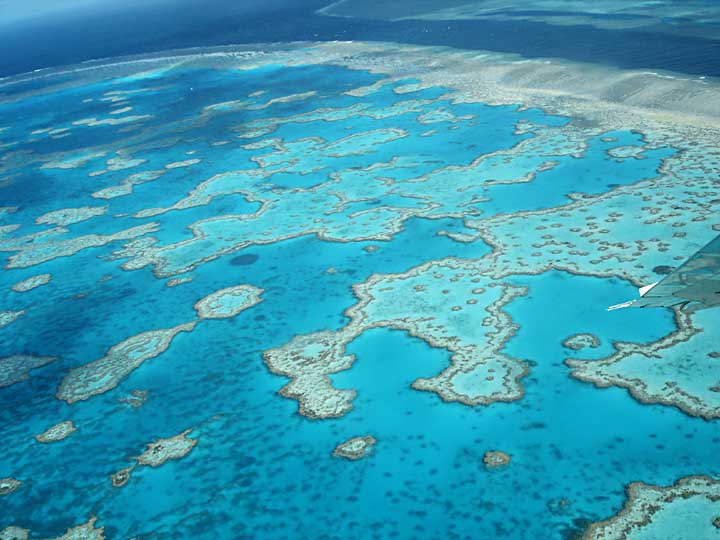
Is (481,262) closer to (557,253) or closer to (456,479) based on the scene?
(557,253)

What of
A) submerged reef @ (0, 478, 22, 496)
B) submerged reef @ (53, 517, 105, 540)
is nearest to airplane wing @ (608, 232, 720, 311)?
submerged reef @ (53, 517, 105, 540)

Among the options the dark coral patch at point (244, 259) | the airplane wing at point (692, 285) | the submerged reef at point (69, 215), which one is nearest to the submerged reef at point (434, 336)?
the dark coral patch at point (244, 259)

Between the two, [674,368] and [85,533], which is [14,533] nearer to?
[85,533]

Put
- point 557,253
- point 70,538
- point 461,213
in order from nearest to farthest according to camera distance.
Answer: point 70,538
point 557,253
point 461,213

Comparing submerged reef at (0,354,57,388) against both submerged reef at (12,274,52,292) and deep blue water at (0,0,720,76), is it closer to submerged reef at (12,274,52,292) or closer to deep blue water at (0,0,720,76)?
submerged reef at (12,274,52,292)

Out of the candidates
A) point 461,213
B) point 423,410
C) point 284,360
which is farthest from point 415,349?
point 461,213

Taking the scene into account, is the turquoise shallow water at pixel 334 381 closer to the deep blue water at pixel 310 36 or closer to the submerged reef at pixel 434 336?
the submerged reef at pixel 434 336
